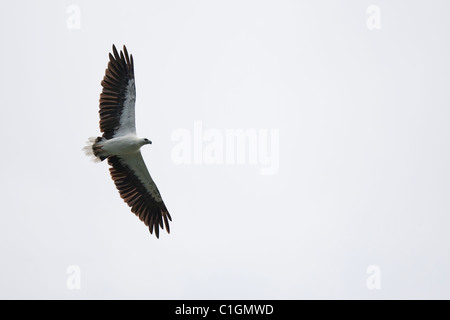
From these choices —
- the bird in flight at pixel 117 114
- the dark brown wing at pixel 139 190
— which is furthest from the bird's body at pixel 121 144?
the dark brown wing at pixel 139 190

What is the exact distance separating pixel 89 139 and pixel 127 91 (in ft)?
5.98

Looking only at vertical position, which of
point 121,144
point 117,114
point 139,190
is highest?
point 117,114

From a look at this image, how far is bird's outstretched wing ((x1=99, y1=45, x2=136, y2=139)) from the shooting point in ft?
73.7

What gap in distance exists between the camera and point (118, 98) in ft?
73.7

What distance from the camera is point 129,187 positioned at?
23781 millimetres

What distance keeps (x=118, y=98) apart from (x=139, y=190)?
3177 mm

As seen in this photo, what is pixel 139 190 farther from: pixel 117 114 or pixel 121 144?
pixel 117 114

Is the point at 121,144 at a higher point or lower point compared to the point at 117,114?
lower

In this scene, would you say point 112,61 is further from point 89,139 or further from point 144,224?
point 144,224

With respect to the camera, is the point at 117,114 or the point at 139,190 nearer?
the point at 117,114

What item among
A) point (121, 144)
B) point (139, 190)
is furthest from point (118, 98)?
point (139, 190)

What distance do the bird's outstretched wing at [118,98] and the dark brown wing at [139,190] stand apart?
1034mm

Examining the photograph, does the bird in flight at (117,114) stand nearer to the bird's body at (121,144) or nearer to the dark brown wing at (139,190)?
the bird's body at (121,144)
